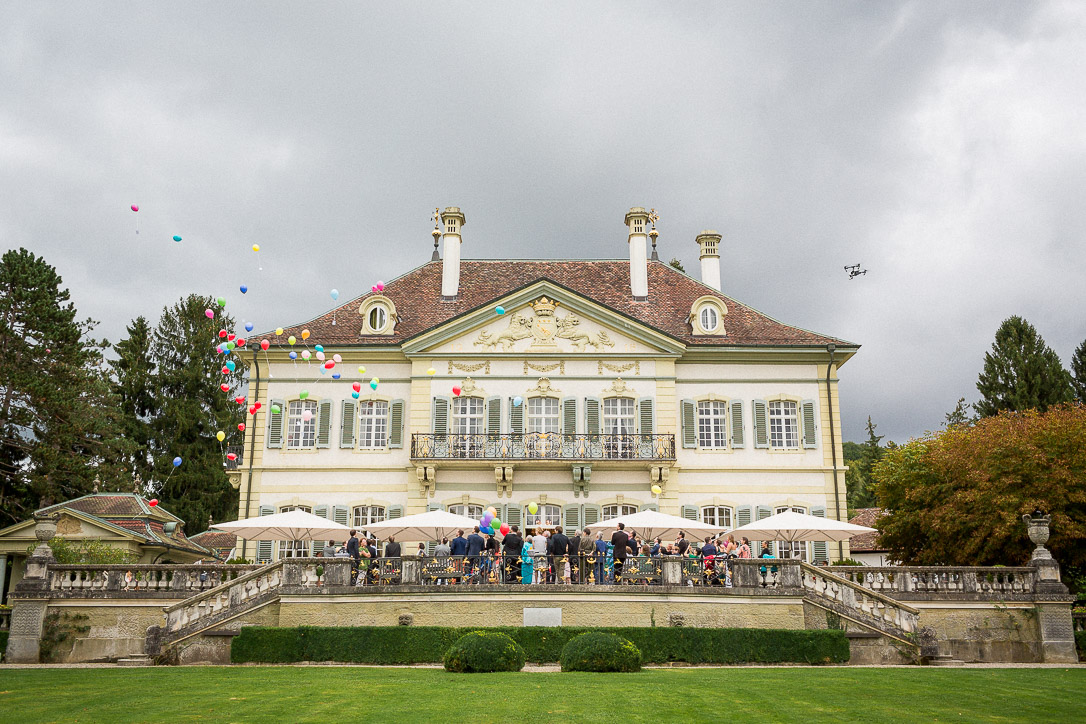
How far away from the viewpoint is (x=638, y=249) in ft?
110

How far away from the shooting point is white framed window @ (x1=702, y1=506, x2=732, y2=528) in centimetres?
2953

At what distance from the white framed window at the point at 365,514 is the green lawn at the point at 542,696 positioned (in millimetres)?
13746

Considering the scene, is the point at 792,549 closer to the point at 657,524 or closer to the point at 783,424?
the point at 783,424

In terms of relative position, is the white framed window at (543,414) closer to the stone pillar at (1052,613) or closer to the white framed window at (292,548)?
the white framed window at (292,548)

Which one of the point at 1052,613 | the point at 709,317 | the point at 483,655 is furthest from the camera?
the point at 709,317

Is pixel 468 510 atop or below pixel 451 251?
below

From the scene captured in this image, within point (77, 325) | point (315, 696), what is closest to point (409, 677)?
point (315, 696)

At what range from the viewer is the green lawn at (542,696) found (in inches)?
410

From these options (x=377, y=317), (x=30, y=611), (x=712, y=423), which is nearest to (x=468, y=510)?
(x=377, y=317)

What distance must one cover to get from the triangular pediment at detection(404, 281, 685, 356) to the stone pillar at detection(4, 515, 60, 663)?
12.9 m

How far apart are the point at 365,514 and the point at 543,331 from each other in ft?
26.9

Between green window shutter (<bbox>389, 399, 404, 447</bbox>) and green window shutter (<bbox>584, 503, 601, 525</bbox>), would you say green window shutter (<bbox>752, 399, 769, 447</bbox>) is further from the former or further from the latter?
green window shutter (<bbox>389, 399, 404, 447</bbox>)

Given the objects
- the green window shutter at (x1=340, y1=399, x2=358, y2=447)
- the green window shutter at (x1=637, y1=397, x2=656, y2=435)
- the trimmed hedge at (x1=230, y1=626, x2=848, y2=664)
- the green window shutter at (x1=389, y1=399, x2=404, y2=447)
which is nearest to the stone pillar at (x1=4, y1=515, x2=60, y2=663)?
the trimmed hedge at (x1=230, y1=626, x2=848, y2=664)

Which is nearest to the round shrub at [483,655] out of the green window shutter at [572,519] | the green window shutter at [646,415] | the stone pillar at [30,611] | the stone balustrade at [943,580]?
the stone balustrade at [943,580]
